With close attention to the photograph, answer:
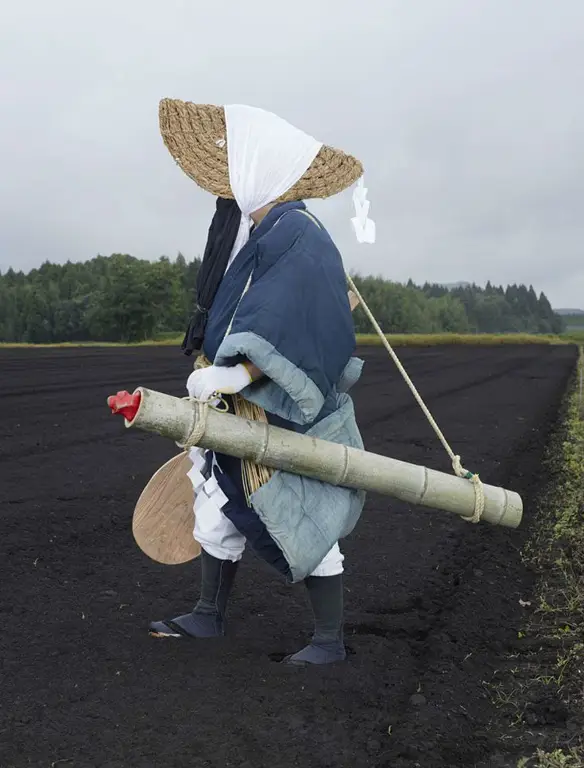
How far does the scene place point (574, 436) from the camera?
866cm

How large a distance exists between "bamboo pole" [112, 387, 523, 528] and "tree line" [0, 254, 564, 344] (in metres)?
38.6

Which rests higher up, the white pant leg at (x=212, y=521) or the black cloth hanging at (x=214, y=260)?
the black cloth hanging at (x=214, y=260)

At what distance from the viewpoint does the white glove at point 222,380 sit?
7.56ft

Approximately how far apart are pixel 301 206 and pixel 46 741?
182 centimetres

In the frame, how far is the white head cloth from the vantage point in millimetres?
2432

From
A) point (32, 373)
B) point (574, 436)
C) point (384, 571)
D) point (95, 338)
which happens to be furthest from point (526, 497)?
point (95, 338)

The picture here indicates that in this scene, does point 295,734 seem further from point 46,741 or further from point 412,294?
point 412,294

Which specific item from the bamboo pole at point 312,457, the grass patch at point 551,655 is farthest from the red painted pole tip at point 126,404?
the grass patch at point 551,655

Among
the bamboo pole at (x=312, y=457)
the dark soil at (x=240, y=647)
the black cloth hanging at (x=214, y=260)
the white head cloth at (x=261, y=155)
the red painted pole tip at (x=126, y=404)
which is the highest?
the white head cloth at (x=261, y=155)

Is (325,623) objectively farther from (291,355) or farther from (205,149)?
(205,149)

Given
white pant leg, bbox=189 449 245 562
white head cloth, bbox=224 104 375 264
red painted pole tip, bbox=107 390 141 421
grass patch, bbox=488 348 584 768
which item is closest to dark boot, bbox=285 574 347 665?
white pant leg, bbox=189 449 245 562

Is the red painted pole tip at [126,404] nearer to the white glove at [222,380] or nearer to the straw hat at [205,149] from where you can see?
the white glove at [222,380]

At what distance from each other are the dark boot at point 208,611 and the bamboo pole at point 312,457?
2.17 ft

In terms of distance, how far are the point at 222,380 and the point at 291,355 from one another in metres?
0.22
